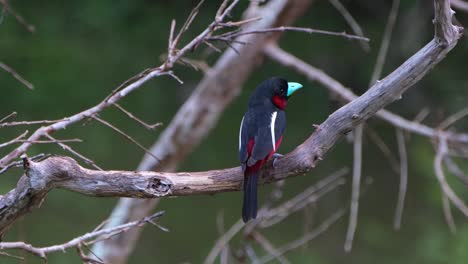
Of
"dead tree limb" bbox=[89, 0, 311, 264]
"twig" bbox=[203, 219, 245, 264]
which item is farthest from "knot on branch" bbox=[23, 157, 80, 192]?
"dead tree limb" bbox=[89, 0, 311, 264]

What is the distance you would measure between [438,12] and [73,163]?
3.75ft

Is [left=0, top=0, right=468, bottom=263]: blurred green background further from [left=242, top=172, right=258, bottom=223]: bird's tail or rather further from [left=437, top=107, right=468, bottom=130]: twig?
[left=242, top=172, right=258, bottom=223]: bird's tail

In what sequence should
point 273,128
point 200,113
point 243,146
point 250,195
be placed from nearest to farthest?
point 250,195
point 243,146
point 273,128
point 200,113

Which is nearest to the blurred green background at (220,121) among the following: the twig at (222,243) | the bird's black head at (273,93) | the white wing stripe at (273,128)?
the twig at (222,243)

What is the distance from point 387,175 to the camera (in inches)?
430

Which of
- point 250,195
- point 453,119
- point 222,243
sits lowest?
point 453,119

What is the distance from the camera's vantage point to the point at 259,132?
3.35m

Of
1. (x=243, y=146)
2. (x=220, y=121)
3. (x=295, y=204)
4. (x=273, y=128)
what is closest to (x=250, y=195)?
(x=243, y=146)

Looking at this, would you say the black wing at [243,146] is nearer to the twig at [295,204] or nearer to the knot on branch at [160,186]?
the knot on branch at [160,186]

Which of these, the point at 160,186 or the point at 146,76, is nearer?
the point at 160,186

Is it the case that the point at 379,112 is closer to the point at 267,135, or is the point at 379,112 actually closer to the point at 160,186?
the point at 267,135

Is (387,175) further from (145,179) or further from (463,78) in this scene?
(145,179)

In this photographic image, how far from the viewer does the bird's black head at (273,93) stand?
12.0 feet

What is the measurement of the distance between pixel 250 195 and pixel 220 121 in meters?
10.4
